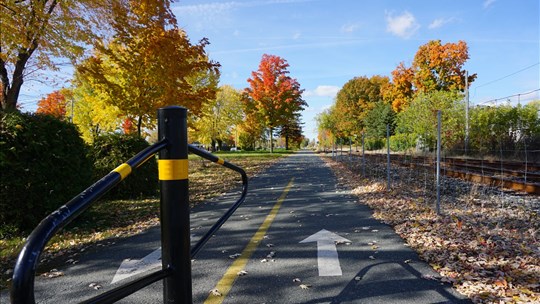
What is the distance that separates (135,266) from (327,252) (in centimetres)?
252

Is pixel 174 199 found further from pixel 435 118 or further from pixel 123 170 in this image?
pixel 435 118

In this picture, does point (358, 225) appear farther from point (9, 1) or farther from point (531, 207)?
point (9, 1)

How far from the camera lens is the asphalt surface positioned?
3.60 m

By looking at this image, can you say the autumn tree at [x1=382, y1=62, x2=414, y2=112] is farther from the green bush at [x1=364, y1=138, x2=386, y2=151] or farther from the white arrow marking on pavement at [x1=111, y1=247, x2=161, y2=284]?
the white arrow marking on pavement at [x1=111, y1=247, x2=161, y2=284]

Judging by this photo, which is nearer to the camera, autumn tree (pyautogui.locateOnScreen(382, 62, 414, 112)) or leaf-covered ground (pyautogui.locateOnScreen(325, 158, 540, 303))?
leaf-covered ground (pyautogui.locateOnScreen(325, 158, 540, 303))

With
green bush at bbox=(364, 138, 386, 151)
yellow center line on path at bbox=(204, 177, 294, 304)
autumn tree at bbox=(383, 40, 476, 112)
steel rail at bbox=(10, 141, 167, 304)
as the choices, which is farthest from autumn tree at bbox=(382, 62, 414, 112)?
steel rail at bbox=(10, 141, 167, 304)

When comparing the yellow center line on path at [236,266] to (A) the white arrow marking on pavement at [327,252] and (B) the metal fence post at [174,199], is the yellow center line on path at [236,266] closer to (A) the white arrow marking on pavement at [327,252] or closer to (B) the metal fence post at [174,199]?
(A) the white arrow marking on pavement at [327,252]

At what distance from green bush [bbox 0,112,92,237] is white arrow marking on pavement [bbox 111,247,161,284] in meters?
2.64

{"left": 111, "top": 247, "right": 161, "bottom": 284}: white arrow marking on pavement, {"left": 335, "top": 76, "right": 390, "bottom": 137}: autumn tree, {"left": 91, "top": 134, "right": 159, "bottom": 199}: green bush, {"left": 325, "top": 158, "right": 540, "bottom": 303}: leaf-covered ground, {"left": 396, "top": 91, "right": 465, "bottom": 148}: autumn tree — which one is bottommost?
{"left": 111, "top": 247, "right": 161, "bottom": 284}: white arrow marking on pavement

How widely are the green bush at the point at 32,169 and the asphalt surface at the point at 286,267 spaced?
1775 mm

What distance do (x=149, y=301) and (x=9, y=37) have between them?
792cm

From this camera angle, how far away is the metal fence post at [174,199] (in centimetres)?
179

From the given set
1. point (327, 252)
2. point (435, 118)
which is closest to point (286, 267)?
point (327, 252)

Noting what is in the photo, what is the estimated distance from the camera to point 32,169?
627 cm
